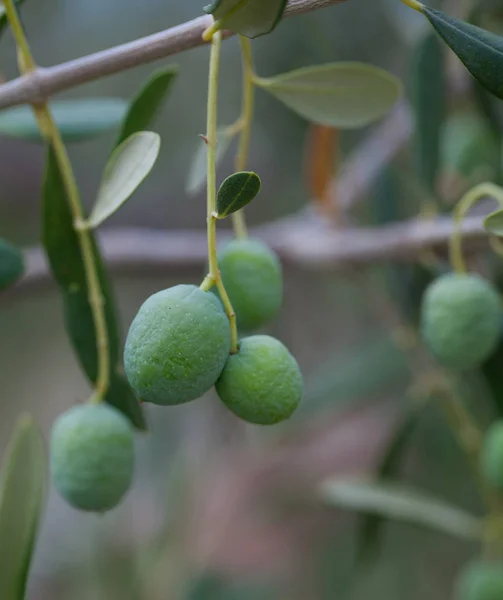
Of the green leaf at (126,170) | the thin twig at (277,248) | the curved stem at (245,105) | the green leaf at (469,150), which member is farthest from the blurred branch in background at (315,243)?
the green leaf at (126,170)

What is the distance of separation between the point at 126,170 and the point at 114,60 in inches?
3.7

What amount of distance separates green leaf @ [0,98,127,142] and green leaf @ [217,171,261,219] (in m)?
0.50

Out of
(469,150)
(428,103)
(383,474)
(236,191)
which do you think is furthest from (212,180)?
(469,150)

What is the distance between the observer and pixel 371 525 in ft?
4.30

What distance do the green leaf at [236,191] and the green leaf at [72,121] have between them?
50 centimetres

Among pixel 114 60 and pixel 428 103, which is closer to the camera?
pixel 114 60

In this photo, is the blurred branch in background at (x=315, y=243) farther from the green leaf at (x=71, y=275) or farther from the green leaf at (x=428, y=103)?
the green leaf at (x=71, y=275)

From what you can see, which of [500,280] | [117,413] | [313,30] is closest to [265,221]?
[313,30]

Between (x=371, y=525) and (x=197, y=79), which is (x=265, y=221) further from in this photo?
(x=371, y=525)

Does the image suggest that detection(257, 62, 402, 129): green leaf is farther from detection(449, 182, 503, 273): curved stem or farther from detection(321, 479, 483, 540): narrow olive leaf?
detection(321, 479, 483, 540): narrow olive leaf

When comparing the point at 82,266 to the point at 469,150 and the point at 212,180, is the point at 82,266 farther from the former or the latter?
the point at 469,150

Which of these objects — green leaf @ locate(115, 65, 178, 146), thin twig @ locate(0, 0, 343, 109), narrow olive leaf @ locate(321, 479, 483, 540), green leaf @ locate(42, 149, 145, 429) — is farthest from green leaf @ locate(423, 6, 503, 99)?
narrow olive leaf @ locate(321, 479, 483, 540)

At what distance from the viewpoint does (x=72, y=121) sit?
3.32ft

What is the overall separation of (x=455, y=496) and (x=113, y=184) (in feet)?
5.03
